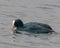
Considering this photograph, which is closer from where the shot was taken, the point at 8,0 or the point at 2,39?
the point at 2,39

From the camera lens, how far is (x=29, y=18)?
2419 cm

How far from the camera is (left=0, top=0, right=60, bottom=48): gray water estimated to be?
64.3 feet

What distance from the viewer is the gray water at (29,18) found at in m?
19.6

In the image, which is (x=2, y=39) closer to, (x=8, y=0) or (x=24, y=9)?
(x=24, y=9)

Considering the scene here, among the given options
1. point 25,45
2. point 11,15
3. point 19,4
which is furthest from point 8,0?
point 25,45

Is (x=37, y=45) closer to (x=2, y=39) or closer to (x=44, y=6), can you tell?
(x=2, y=39)

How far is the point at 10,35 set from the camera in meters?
21.0

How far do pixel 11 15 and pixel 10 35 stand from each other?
3808 mm

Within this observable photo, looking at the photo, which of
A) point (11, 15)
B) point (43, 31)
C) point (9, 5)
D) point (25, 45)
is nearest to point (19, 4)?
point (9, 5)

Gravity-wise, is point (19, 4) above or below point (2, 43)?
above

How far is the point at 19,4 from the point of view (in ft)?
90.0

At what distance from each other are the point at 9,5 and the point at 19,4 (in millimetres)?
557

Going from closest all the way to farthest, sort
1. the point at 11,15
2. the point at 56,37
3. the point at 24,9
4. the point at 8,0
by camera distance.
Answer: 1. the point at 56,37
2. the point at 11,15
3. the point at 24,9
4. the point at 8,0

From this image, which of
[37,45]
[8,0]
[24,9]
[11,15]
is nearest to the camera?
[37,45]
